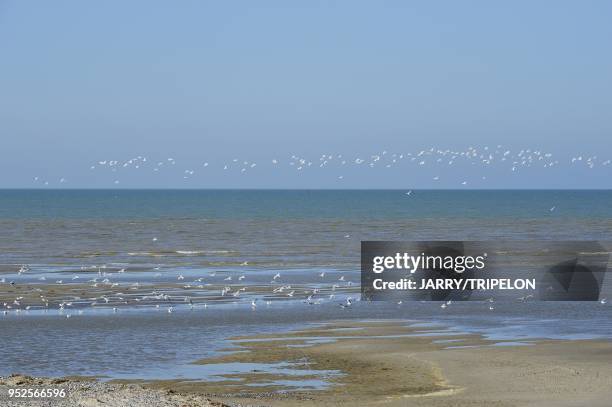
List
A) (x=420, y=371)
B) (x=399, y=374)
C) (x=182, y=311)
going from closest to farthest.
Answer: (x=399, y=374) → (x=420, y=371) → (x=182, y=311)

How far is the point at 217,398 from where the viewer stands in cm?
1345

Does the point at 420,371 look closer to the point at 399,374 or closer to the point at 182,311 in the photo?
the point at 399,374

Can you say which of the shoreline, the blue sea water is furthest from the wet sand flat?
the blue sea water

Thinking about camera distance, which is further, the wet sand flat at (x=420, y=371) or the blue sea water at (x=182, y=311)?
the blue sea water at (x=182, y=311)

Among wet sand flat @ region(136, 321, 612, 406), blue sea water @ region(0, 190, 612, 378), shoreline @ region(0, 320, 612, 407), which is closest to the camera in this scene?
shoreline @ region(0, 320, 612, 407)

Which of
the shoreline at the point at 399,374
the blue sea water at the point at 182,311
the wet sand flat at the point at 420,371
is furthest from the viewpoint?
the blue sea water at the point at 182,311

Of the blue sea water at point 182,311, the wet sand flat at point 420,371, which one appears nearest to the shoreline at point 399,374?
the wet sand flat at point 420,371

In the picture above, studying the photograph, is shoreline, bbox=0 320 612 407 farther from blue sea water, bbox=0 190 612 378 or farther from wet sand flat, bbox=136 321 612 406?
blue sea water, bbox=0 190 612 378

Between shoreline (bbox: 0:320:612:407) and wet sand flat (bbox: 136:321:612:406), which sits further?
wet sand flat (bbox: 136:321:612:406)

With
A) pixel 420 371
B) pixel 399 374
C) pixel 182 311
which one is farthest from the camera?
pixel 182 311

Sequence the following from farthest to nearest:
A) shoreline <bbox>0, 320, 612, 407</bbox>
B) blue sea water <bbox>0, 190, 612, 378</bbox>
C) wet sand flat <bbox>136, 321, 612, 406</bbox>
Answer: blue sea water <bbox>0, 190, 612, 378</bbox>
wet sand flat <bbox>136, 321, 612, 406</bbox>
shoreline <bbox>0, 320, 612, 407</bbox>

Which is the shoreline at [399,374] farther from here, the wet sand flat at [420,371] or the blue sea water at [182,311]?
the blue sea water at [182,311]

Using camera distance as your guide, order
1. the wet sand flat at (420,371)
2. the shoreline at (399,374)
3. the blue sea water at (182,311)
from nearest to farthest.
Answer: the shoreline at (399,374) → the wet sand flat at (420,371) → the blue sea water at (182,311)

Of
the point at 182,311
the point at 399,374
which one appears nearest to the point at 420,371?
the point at 399,374
